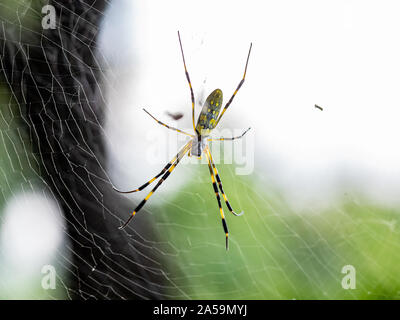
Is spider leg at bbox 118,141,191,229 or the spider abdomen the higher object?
the spider abdomen

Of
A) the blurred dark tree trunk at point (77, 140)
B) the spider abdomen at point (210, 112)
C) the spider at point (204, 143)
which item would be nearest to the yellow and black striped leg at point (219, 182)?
the spider at point (204, 143)

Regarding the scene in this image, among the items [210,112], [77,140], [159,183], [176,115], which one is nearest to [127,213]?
[159,183]

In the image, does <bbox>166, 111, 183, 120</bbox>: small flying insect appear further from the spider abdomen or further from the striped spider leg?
the striped spider leg

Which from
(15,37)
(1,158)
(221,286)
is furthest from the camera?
(1,158)

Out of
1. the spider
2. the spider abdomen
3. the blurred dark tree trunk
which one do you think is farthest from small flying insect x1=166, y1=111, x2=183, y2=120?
the blurred dark tree trunk

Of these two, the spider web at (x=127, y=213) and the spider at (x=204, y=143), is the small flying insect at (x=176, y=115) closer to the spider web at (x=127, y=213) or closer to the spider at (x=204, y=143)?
the spider at (x=204, y=143)

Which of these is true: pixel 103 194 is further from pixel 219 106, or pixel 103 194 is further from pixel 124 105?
pixel 219 106
